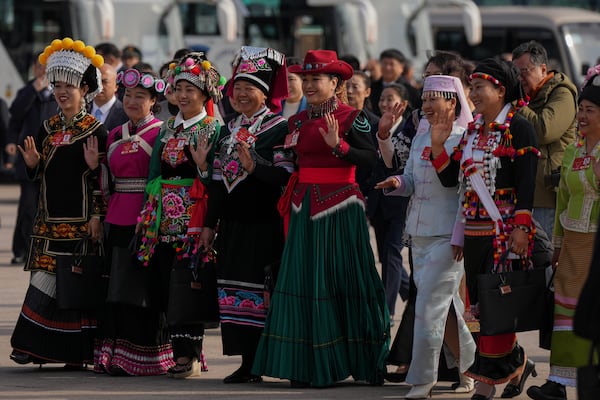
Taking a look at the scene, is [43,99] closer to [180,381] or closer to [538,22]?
[180,381]

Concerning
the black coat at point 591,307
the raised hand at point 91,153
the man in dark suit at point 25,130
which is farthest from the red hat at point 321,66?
the man in dark suit at point 25,130

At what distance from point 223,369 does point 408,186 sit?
1.75 m

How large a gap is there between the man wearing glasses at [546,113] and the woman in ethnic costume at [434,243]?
3.01 feet

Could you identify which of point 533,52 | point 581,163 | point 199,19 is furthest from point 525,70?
point 199,19

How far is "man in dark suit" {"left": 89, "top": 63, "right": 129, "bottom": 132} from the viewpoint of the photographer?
10.4 m

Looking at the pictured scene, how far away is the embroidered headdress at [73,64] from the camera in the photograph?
8.85 meters

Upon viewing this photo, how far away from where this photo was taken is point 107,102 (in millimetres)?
10773

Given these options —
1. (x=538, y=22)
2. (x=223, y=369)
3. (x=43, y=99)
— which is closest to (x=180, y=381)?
(x=223, y=369)

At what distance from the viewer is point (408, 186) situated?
799 cm

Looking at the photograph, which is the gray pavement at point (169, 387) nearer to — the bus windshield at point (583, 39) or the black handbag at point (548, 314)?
the black handbag at point (548, 314)

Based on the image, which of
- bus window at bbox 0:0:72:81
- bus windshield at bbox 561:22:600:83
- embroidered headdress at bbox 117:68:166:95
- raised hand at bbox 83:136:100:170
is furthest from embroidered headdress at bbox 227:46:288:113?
bus windshield at bbox 561:22:600:83

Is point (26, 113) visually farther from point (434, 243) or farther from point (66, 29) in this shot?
point (66, 29)

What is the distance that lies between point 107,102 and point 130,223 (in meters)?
2.27

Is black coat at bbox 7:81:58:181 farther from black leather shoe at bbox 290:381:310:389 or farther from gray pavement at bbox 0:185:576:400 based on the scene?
black leather shoe at bbox 290:381:310:389
